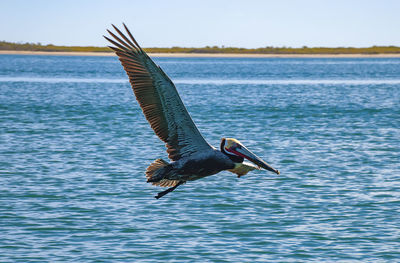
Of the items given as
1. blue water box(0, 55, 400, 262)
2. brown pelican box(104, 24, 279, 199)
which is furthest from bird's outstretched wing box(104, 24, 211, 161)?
blue water box(0, 55, 400, 262)

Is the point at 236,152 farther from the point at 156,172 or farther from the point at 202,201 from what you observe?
the point at 202,201

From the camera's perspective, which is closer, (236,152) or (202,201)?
(236,152)

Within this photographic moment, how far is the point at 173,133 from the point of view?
9.38 m

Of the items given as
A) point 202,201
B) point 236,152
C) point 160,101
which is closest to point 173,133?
point 160,101

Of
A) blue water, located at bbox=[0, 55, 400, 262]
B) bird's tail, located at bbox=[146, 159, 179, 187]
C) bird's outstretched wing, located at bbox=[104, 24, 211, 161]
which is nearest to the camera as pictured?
bird's outstretched wing, located at bbox=[104, 24, 211, 161]

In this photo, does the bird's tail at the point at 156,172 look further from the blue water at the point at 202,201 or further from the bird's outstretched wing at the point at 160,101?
the blue water at the point at 202,201

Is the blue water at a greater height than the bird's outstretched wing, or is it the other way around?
the bird's outstretched wing

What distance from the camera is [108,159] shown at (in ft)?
67.4

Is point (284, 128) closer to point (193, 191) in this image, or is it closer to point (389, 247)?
point (193, 191)

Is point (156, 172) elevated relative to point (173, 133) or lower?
lower

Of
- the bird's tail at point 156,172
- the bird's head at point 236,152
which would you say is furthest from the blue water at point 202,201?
the bird's head at point 236,152

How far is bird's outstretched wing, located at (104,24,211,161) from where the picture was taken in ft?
28.8

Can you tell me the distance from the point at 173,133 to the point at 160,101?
0.54 meters

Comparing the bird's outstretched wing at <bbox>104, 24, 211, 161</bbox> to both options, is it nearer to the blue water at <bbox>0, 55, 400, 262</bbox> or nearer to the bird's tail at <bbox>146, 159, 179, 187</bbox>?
the bird's tail at <bbox>146, 159, 179, 187</bbox>
